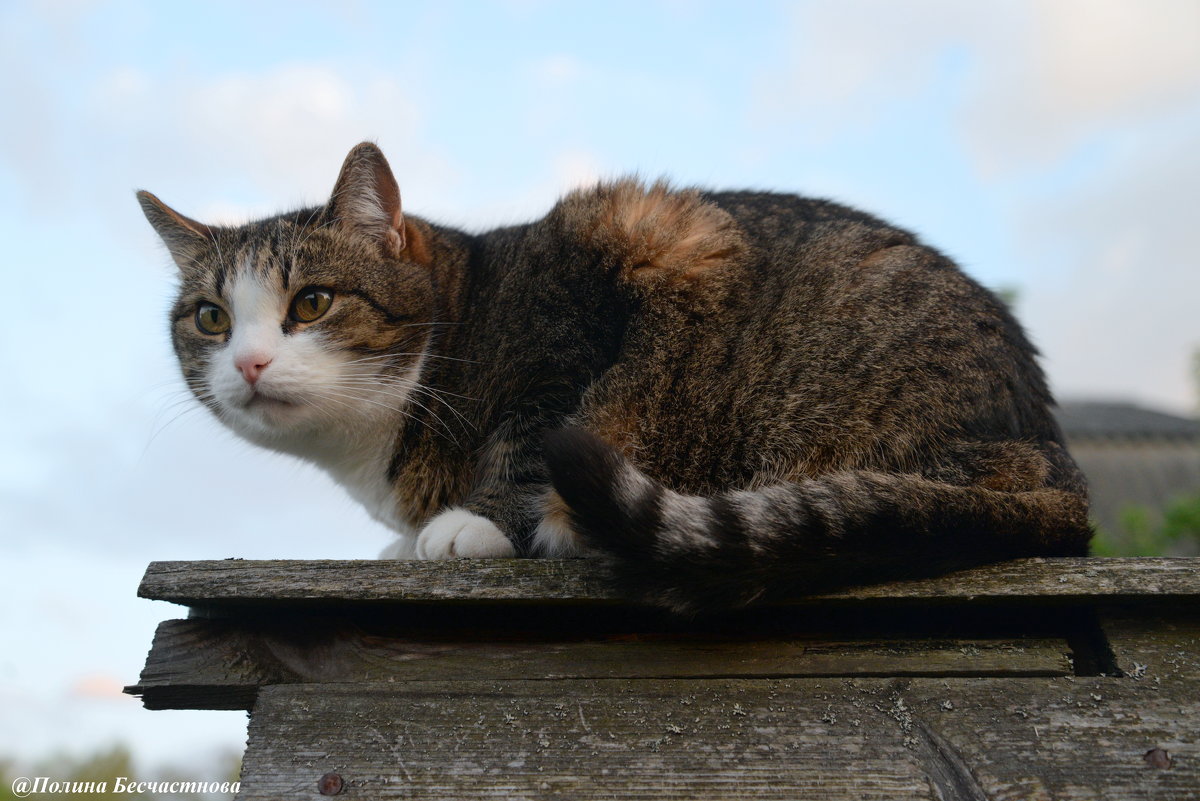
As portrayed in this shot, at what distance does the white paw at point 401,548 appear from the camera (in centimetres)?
275

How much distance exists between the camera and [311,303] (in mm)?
2697

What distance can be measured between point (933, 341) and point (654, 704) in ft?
3.55

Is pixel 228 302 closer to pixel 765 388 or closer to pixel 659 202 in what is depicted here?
pixel 659 202

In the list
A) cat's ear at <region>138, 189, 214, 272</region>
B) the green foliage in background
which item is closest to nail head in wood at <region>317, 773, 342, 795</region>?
cat's ear at <region>138, 189, 214, 272</region>

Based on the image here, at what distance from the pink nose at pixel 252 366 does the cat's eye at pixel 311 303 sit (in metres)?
0.23

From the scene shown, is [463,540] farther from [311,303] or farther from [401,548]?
[311,303]

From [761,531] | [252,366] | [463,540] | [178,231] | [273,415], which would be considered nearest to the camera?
[761,531]

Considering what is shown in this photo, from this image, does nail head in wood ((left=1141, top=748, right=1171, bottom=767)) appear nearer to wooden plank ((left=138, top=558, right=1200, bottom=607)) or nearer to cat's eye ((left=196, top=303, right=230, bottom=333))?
wooden plank ((left=138, top=558, right=1200, bottom=607))

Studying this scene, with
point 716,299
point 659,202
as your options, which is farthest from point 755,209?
point 716,299

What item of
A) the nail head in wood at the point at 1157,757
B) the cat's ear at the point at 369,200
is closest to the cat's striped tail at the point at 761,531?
the nail head in wood at the point at 1157,757

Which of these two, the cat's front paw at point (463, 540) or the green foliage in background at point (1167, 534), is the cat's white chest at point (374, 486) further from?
the green foliage in background at point (1167, 534)

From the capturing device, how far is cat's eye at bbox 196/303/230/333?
280 centimetres

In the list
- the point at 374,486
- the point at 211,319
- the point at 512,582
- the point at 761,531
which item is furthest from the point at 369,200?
the point at 761,531

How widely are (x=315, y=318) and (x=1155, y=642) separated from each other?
87.2 inches
